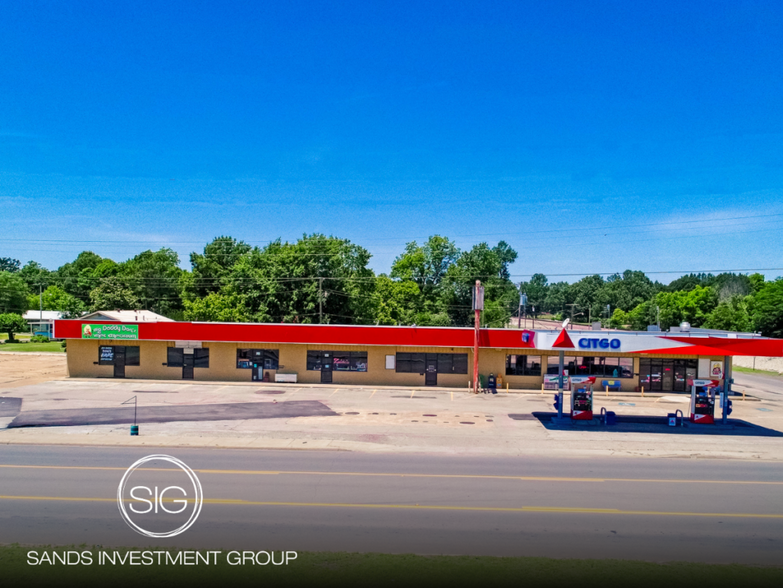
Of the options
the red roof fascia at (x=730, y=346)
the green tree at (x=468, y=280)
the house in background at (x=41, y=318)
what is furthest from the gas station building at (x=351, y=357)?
the house in background at (x=41, y=318)

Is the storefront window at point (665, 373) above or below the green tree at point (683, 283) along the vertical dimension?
below

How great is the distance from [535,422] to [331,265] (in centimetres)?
3928

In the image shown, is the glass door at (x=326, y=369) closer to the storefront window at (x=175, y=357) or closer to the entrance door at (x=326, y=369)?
the entrance door at (x=326, y=369)

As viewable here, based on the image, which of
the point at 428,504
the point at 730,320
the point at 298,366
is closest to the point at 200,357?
the point at 298,366

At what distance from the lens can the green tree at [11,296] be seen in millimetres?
90500

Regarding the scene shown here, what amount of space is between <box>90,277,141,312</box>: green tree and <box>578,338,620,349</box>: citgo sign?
64937 mm

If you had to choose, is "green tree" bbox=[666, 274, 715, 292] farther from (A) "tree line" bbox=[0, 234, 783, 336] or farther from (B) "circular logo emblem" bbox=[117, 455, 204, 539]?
(B) "circular logo emblem" bbox=[117, 455, 204, 539]

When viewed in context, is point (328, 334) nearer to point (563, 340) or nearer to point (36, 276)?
point (563, 340)

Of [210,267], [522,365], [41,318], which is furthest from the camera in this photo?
[41,318]

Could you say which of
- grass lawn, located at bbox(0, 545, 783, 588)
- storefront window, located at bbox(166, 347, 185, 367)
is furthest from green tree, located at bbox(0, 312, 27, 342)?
grass lawn, located at bbox(0, 545, 783, 588)

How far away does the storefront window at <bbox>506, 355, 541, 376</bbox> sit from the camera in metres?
35.9

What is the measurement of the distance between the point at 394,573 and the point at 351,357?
90.6 ft

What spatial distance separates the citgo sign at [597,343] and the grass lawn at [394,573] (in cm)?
1761

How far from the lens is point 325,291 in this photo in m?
58.7
